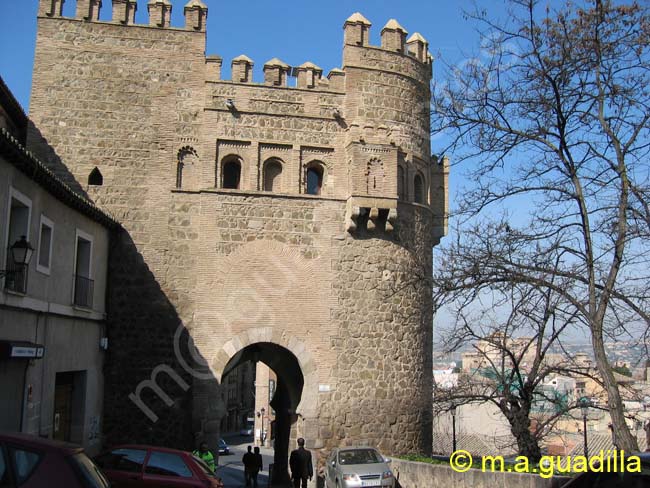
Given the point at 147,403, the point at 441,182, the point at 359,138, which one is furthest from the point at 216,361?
the point at 441,182

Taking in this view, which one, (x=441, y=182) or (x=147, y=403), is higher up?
(x=441, y=182)

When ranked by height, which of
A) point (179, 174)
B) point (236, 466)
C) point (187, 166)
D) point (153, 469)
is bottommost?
point (236, 466)

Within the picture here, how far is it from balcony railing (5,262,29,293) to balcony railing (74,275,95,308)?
2.97m

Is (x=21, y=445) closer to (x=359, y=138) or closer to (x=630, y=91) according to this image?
(x=630, y=91)

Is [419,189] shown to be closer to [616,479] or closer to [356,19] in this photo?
[356,19]

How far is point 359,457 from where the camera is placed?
14945 millimetres

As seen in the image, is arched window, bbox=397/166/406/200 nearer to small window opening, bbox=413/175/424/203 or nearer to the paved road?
small window opening, bbox=413/175/424/203

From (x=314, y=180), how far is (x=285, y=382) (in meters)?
5.74

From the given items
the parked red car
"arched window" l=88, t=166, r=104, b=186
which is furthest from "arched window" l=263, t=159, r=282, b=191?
the parked red car

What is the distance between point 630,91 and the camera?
10211 mm

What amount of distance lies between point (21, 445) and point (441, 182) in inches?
634

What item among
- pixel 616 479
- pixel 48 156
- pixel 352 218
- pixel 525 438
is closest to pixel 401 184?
pixel 352 218

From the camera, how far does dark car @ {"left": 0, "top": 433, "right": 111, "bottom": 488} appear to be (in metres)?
5.84

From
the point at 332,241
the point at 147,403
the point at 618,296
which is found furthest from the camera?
the point at 332,241
